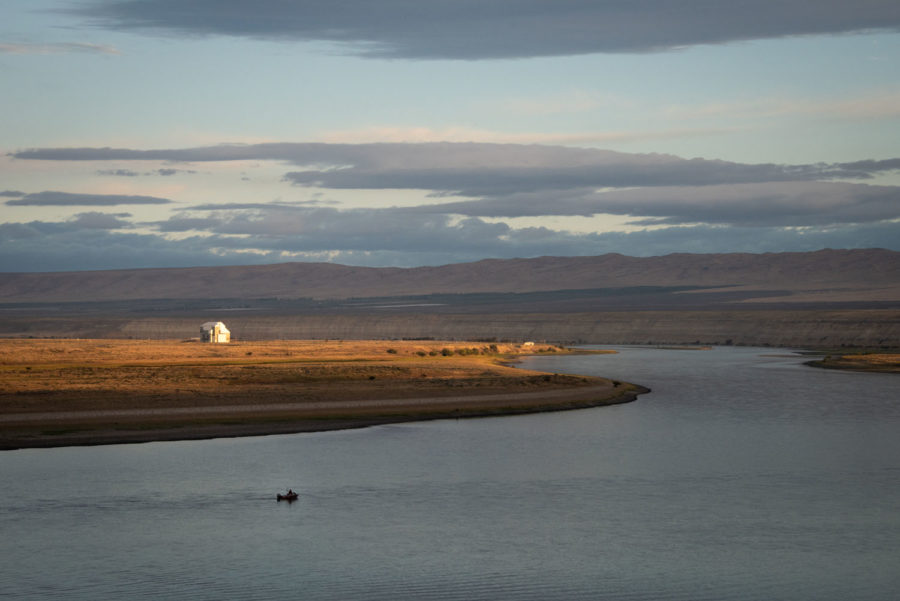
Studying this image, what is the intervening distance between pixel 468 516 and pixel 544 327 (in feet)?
365

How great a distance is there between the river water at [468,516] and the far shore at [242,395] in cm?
280

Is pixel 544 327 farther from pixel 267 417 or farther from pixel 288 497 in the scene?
pixel 288 497

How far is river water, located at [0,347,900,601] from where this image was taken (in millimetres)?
20688

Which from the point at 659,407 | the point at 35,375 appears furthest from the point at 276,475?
the point at 35,375

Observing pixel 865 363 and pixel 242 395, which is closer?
pixel 242 395

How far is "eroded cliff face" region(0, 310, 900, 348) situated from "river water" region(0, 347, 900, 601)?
253 feet

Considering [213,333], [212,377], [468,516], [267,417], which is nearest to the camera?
[468,516]

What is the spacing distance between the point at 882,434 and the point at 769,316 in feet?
288

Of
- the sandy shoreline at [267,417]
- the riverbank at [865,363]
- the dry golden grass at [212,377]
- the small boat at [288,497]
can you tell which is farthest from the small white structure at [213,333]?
the small boat at [288,497]

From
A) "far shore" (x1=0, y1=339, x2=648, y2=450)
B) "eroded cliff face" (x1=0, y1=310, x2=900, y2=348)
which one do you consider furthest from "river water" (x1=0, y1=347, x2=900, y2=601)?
"eroded cliff face" (x1=0, y1=310, x2=900, y2=348)

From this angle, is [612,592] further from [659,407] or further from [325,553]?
[659,407]

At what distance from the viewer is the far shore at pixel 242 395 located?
39562 millimetres

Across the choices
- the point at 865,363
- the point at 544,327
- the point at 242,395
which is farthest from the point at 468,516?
the point at 544,327

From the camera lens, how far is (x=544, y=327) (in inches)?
5384
